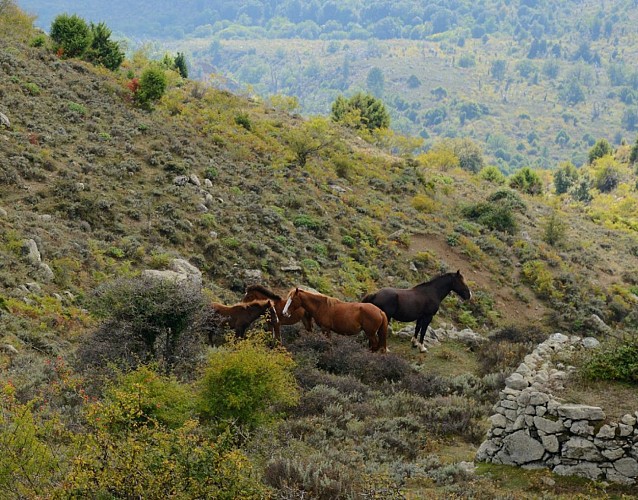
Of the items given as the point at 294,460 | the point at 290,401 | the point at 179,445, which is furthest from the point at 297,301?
the point at 179,445

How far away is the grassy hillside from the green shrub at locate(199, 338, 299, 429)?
60mm

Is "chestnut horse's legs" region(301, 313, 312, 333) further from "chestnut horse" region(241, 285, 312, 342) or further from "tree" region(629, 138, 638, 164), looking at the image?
"tree" region(629, 138, 638, 164)

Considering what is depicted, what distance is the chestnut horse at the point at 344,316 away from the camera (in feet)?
54.6

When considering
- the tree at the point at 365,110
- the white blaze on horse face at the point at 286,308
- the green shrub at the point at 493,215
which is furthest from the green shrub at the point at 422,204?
the tree at the point at 365,110

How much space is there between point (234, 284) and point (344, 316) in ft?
17.5

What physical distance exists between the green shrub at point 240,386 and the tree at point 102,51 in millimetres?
30517

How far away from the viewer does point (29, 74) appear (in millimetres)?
29766

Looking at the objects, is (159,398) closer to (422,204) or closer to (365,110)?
(422,204)

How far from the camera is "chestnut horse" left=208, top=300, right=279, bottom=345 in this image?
15.5m

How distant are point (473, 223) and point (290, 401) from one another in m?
26.0

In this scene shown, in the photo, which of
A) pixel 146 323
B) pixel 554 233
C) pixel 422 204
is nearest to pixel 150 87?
pixel 422 204

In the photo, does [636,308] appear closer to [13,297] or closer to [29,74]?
[13,297]

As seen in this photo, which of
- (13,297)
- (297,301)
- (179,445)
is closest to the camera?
(179,445)

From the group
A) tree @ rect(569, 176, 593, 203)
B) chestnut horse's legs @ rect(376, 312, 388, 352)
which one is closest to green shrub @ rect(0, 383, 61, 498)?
chestnut horse's legs @ rect(376, 312, 388, 352)
